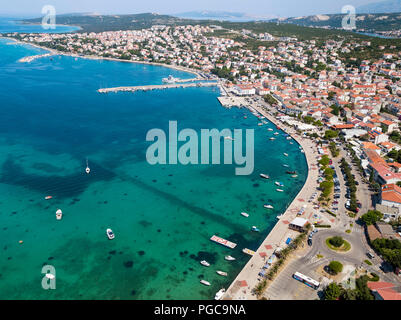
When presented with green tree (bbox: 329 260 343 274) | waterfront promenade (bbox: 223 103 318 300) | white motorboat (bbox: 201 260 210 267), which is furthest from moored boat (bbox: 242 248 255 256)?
green tree (bbox: 329 260 343 274)

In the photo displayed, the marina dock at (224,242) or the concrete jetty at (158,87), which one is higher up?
the concrete jetty at (158,87)

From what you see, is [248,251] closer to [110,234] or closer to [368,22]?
[110,234]

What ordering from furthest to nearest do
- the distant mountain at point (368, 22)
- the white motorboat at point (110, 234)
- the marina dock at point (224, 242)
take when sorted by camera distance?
1. the distant mountain at point (368, 22)
2. the white motorboat at point (110, 234)
3. the marina dock at point (224, 242)

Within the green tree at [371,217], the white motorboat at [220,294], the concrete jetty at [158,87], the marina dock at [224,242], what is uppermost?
the concrete jetty at [158,87]

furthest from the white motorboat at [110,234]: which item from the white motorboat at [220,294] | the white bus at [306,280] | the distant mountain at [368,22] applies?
the distant mountain at [368,22]

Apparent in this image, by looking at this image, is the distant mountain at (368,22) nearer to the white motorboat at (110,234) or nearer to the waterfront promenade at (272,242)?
the waterfront promenade at (272,242)

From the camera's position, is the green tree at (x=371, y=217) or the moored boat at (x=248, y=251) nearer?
the moored boat at (x=248, y=251)
